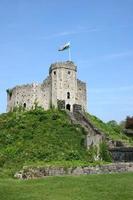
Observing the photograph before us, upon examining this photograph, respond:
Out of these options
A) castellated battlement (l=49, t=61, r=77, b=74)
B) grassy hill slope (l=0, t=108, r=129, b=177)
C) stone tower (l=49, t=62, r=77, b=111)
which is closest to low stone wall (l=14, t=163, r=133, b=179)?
grassy hill slope (l=0, t=108, r=129, b=177)

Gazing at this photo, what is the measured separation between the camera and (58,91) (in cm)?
5250

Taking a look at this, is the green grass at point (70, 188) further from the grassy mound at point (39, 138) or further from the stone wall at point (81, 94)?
the stone wall at point (81, 94)

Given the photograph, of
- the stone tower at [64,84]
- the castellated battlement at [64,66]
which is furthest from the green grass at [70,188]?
the castellated battlement at [64,66]

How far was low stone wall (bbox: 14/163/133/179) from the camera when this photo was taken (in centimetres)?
2914

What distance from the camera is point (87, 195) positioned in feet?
71.2

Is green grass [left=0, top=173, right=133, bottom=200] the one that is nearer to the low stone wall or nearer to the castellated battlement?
the low stone wall

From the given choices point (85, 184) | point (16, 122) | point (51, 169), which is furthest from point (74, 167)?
point (16, 122)

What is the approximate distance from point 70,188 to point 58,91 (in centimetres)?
2978

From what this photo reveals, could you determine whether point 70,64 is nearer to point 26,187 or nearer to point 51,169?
point 51,169

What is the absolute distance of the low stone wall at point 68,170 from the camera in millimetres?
29141

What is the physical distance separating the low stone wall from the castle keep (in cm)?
2019

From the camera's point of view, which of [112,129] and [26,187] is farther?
[112,129]

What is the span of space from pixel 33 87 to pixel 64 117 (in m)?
9.41

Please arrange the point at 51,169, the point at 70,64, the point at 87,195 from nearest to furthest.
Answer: the point at 87,195 < the point at 51,169 < the point at 70,64
